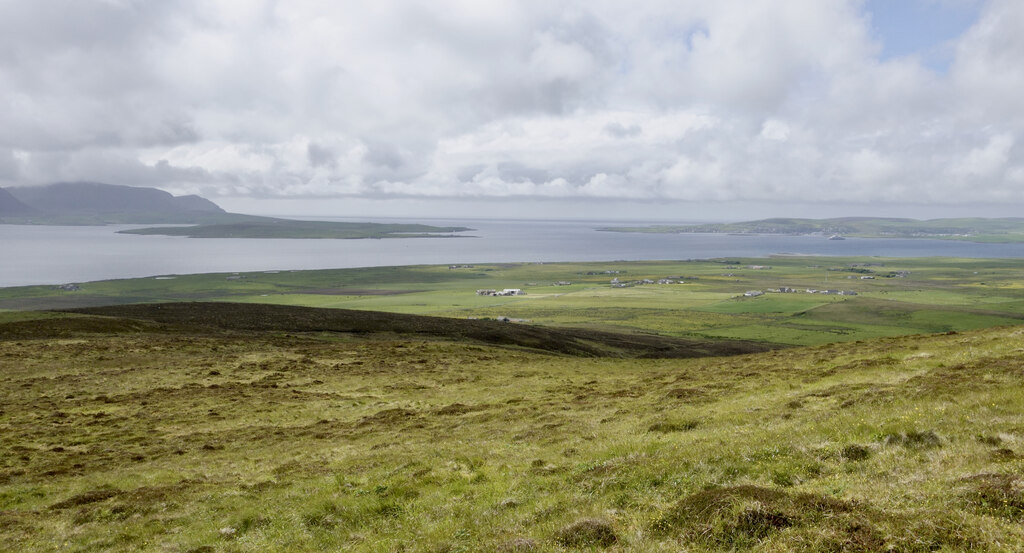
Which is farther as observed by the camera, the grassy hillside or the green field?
the green field

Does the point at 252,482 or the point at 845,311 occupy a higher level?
the point at 252,482

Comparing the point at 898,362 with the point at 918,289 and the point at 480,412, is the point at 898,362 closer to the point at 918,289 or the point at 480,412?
the point at 480,412

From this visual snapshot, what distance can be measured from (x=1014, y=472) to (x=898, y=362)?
68.2ft

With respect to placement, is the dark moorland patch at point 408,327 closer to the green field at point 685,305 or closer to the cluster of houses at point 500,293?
the green field at point 685,305

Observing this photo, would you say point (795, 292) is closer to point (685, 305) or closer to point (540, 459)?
point (685, 305)

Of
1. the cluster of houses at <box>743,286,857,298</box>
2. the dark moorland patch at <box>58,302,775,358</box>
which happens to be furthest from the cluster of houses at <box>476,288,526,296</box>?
the dark moorland patch at <box>58,302,775,358</box>

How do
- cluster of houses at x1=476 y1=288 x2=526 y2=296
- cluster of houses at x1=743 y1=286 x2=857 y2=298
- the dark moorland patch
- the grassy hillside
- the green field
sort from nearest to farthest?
1. the grassy hillside
2. the dark moorland patch
3. the green field
4. cluster of houses at x1=743 y1=286 x2=857 y2=298
5. cluster of houses at x1=476 y1=288 x2=526 y2=296

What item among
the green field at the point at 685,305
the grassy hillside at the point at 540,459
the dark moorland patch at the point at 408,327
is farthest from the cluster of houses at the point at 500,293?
the grassy hillside at the point at 540,459

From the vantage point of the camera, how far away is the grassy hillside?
10.0 m

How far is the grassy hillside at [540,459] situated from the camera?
10016mm

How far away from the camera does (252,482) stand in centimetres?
1912

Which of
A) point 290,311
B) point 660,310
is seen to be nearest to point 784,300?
point 660,310

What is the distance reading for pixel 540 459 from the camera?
1717 centimetres

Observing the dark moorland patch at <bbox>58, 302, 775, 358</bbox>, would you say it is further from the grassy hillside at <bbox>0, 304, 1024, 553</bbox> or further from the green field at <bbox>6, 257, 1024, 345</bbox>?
the grassy hillside at <bbox>0, 304, 1024, 553</bbox>
